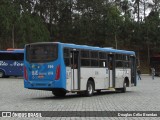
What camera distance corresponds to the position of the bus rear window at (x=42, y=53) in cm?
2339

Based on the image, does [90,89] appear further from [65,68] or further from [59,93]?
[65,68]

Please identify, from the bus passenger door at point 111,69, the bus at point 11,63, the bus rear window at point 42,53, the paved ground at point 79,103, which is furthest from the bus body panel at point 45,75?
the bus at point 11,63

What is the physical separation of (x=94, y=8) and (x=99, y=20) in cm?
232

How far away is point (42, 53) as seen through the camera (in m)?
23.7

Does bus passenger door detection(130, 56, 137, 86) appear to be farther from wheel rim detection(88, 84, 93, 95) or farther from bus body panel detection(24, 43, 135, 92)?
wheel rim detection(88, 84, 93, 95)

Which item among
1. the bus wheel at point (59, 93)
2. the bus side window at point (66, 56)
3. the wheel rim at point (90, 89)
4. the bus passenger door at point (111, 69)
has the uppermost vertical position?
the bus side window at point (66, 56)

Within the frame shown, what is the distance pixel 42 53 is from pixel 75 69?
81.9 inches

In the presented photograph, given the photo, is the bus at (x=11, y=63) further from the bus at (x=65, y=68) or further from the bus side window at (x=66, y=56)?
the bus side window at (x=66, y=56)

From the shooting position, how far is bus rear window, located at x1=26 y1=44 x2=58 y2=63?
23.4 meters

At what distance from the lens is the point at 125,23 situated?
80.6m

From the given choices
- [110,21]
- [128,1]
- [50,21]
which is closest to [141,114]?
[110,21]

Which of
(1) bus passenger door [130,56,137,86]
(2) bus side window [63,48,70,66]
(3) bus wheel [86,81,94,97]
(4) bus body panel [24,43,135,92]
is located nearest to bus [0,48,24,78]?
(1) bus passenger door [130,56,137,86]

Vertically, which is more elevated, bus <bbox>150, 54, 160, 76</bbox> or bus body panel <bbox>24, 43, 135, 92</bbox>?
bus body panel <bbox>24, 43, 135, 92</bbox>

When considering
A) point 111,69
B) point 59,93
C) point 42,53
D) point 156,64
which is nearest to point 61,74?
point 42,53
